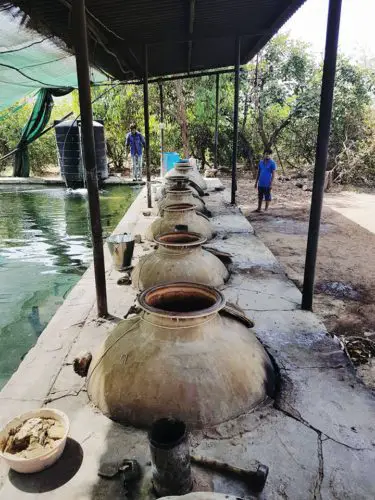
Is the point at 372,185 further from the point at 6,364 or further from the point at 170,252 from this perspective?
the point at 6,364

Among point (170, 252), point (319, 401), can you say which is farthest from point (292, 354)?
point (170, 252)

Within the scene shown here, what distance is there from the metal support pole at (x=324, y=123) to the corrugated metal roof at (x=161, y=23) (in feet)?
8.65

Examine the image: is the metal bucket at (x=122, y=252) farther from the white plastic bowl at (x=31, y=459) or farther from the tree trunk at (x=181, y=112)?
the tree trunk at (x=181, y=112)

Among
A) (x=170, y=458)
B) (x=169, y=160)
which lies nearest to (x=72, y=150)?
(x=169, y=160)

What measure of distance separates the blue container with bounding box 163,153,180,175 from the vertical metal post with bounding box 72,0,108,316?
1217 cm

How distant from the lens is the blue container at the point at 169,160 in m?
15.9

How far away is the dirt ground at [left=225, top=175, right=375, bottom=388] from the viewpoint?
193 inches

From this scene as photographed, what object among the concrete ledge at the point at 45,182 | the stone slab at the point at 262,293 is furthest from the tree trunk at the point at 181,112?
the stone slab at the point at 262,293

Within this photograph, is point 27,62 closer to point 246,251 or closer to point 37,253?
point 37,253

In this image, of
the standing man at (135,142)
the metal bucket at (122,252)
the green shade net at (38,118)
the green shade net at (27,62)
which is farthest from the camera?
the standing man at (135,142)

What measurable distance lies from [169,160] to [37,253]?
8659mm

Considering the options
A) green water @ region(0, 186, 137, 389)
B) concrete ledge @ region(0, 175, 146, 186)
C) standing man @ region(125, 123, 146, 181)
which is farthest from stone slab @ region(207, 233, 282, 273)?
concrete ledge @ region(0, 175, 146, 186)

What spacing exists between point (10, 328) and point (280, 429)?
4323 millimetres

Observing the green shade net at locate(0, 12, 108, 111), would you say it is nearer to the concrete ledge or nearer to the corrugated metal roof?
the corrugated metal roof
